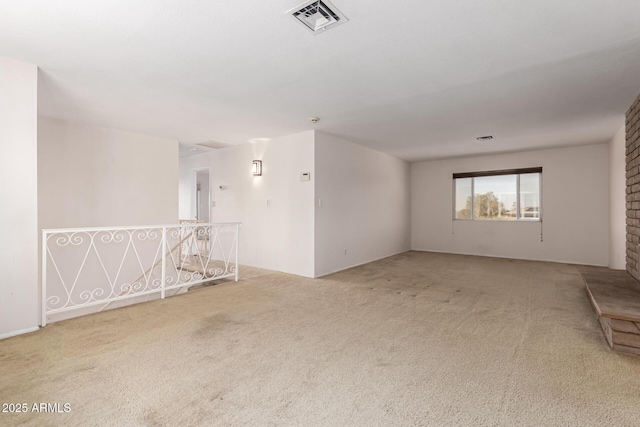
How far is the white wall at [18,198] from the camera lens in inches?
103

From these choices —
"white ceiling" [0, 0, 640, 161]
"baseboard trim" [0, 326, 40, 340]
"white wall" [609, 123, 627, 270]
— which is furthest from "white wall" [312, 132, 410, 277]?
"white wall" [609, 123, 627, 270]

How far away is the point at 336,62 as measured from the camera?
9.04 ft

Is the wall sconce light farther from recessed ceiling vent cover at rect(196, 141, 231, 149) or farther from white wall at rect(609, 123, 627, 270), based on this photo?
white wall at rect(609, 123, 627, 270)

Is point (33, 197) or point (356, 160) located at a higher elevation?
point (356, 160)

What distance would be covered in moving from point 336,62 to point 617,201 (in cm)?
549

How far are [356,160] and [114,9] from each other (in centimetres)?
461

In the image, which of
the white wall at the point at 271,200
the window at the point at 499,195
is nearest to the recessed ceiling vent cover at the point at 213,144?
the white wall at the point at 271,200

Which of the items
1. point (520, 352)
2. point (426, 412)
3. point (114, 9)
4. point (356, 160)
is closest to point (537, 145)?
point (356, 160)

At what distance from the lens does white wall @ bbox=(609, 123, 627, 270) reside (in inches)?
184

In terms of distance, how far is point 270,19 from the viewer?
2.14 m

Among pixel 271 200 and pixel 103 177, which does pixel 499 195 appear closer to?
pixel 271 200

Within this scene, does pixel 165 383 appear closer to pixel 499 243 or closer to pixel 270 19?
pixel 270 19

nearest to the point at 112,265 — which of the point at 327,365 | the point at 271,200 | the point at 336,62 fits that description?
the point at 271,200

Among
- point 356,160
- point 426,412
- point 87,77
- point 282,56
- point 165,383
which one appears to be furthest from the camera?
point 356,160
